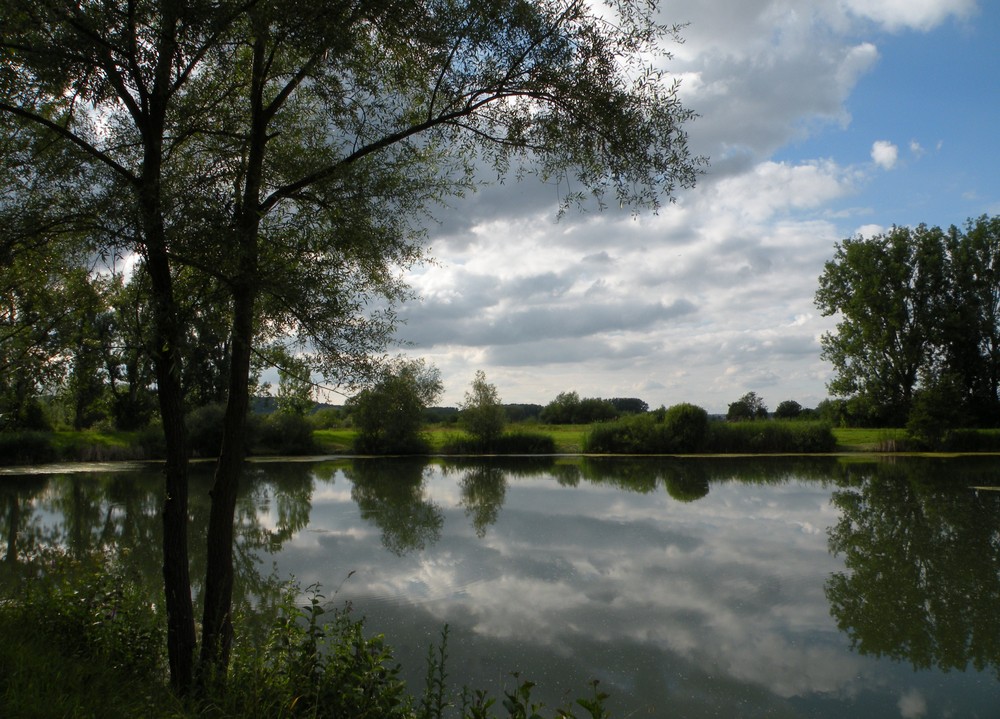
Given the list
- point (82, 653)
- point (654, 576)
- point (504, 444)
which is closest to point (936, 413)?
point (504, 444)

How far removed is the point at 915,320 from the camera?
39.3 meters

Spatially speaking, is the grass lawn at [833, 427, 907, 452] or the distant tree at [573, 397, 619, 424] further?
the distant tree at [573, 397, 619, 424]

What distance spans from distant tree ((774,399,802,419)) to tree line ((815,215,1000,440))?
12.0m

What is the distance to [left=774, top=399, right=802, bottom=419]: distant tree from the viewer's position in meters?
53.3

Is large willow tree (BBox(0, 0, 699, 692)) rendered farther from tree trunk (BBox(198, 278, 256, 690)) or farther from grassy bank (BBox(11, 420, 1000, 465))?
grassy bank (BBox(11, 420, 1000, 465))

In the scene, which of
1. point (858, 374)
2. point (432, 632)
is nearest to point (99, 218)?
point (432, 632)

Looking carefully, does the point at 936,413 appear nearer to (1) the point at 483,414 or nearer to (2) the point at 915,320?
(2) the point at 915,320

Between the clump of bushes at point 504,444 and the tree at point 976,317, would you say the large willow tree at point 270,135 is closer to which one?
the clump of bushes at point 504,444

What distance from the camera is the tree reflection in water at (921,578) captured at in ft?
24.7

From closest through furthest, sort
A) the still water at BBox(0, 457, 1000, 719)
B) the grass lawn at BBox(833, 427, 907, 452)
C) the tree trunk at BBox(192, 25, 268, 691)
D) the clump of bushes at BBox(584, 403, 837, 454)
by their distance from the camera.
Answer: the tree trunk at BBox(192, 25, 268, 691), the still water at BBox(0, 457, 1000, 719), the grass lawn at BBox(833, 427, 907, 452), the clump of bushes at BBox(584, 403, 837, 454)

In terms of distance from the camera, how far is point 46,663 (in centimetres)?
449

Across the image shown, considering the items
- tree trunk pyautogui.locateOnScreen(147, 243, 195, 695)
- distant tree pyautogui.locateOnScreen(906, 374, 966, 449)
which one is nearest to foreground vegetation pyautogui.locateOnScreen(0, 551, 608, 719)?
tree trunk pyautogui.locateOnScreen(147, 243, 195, 695)

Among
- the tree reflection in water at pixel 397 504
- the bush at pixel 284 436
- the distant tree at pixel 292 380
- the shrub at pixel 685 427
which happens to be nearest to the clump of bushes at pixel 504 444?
the shrub at pixel 685 427

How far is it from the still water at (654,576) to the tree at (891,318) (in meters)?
17.3
